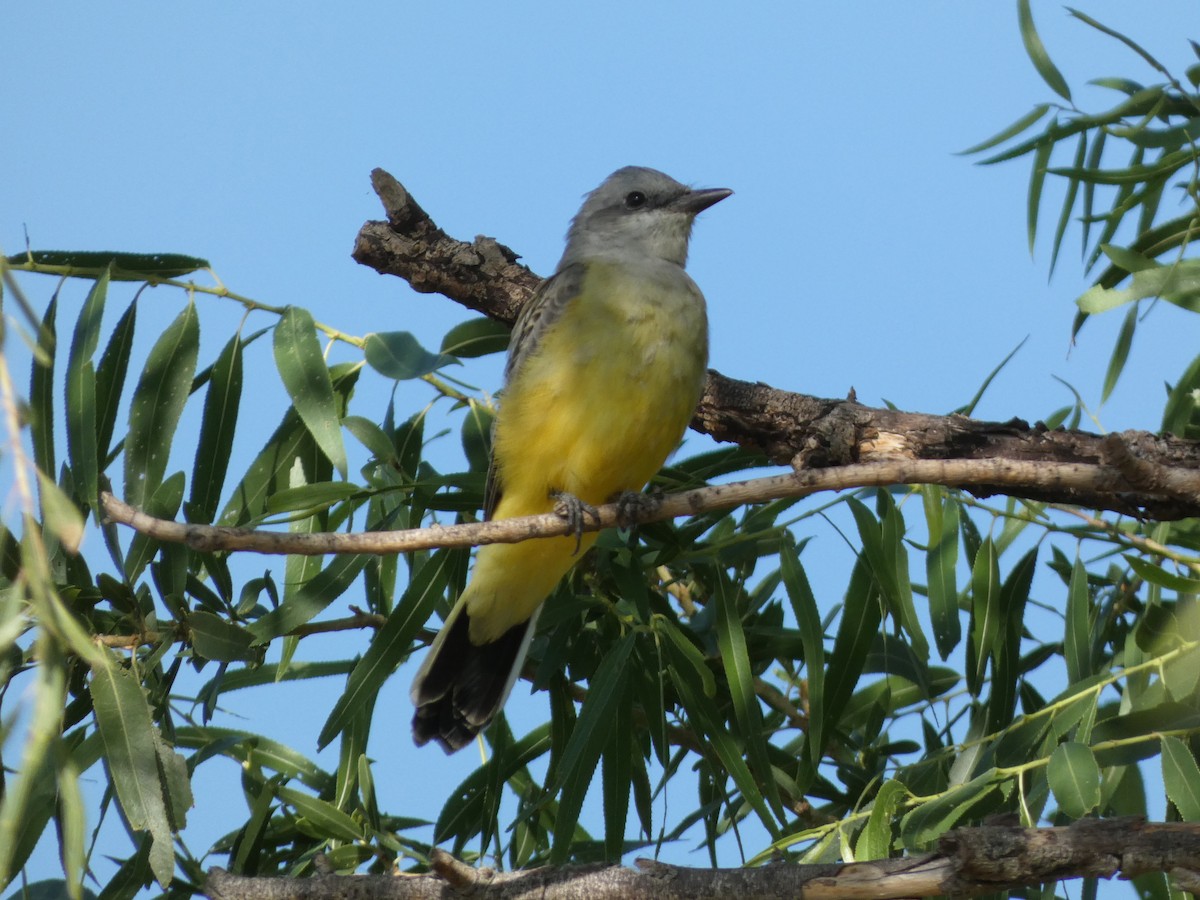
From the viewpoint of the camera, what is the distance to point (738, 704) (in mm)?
3613

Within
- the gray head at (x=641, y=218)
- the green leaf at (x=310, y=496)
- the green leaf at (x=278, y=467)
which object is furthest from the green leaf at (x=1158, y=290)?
the green leaf at (x=278, y=467)

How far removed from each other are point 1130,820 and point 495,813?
6.32ft

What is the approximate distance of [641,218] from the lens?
16.8 ft

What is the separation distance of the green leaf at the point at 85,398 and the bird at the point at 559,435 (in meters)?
1.15

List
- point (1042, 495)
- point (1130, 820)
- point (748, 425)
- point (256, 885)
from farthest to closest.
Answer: point (748, 425)
point (1042, 495)
point (256, 885)
point (1130, 820)

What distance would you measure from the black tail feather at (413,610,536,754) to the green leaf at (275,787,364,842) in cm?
57

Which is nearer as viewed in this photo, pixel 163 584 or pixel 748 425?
pixel 163 584

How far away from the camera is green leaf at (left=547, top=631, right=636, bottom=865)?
343cm

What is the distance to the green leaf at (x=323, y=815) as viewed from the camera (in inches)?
139

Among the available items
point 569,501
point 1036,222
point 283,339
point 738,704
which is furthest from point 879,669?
point 283,339

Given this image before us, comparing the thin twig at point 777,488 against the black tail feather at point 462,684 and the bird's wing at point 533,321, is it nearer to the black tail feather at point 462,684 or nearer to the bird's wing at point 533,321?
the bird's wing at point 533,321

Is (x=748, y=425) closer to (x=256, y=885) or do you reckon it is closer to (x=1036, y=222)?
(x=1036, y=222)

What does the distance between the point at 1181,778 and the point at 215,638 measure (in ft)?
7.98

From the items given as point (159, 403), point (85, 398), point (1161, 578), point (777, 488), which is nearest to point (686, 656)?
point (777, 488)
